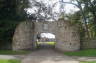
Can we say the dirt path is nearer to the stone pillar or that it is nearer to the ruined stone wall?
the ruined stone wall

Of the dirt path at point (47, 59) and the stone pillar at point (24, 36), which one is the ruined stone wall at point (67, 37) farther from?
the dirt path at point (47, 59)

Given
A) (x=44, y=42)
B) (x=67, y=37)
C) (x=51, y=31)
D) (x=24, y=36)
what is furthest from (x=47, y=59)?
(x=44, y=42)

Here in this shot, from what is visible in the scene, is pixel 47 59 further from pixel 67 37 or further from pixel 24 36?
pixel 24 36

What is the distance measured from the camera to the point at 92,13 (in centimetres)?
2641

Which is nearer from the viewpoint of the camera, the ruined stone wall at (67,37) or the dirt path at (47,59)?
the dirt path at (47,59)

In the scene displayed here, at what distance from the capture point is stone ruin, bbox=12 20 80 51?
25.3 m

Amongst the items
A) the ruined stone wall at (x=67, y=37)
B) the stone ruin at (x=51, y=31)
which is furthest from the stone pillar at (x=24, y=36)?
the ruined stone wall at (x=67, y=37)

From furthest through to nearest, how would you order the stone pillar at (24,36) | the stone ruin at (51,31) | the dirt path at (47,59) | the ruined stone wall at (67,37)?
the stone pillar at (24,36) < the stone ruin at (51,31) < the ruined stone wall at (67,37) < the dirt path at (47,59)

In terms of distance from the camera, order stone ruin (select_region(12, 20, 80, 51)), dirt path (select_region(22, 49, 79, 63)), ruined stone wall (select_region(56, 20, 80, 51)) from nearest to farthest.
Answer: dirt path (select_region(22, 49, 79, 63)) < ruined stone wall (select_region(56, 20, 80, 51)) < stone ruin (select_region(12, 20, 80, 51))

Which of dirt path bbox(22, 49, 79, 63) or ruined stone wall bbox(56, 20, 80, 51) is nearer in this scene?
dirt path bbox(22, 49, 79, 63)

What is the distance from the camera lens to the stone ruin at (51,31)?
25.3 m

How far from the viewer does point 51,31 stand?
2733 centimetres

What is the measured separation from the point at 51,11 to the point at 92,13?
921cm

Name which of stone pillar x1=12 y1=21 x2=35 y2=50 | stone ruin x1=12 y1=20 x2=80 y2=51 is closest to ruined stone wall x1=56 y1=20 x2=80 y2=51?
stone ruin x1=12 y1=20 x2=80 y2=51
